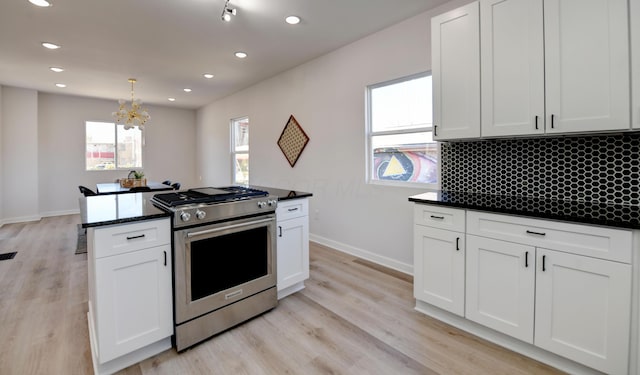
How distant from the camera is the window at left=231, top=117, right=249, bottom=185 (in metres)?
6.20

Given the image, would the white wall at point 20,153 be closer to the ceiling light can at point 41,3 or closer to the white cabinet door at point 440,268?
the ceiling light can at point 41,3

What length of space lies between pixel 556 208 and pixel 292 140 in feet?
11.5

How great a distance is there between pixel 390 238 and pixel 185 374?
7.58 ft

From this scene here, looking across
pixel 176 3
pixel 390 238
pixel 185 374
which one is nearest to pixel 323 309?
pixel 185 374

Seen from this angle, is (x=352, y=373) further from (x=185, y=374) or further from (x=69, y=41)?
(x=69, y=41)

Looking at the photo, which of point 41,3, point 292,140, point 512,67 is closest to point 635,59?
point 512,67

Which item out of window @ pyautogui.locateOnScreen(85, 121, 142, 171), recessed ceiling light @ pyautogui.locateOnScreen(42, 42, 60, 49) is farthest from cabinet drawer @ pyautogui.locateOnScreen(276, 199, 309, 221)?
window @ pyautogui.locateOnScreen(85, 121, 142, 171)

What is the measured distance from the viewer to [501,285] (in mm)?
1862

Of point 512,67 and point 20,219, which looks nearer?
point 512,67

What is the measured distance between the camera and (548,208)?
1.83 metres

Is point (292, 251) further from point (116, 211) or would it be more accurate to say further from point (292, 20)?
point (292, 20)

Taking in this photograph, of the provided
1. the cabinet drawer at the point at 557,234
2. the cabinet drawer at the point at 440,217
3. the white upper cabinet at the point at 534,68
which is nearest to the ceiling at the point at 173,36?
the white upper cabinet at the point at 534,68

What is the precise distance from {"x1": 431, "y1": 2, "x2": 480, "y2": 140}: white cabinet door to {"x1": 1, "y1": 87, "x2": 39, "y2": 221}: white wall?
7456mm

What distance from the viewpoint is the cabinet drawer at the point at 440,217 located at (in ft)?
6.69
